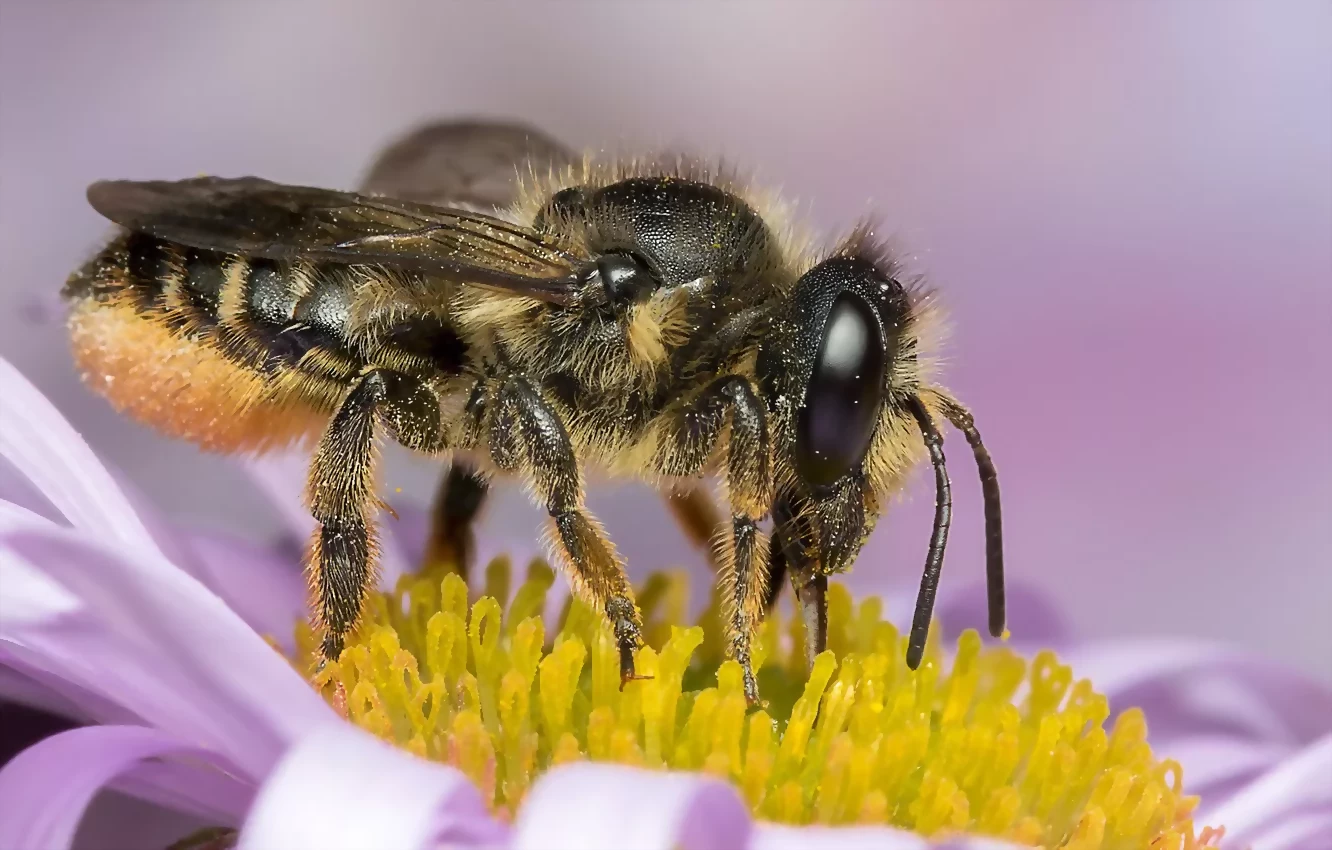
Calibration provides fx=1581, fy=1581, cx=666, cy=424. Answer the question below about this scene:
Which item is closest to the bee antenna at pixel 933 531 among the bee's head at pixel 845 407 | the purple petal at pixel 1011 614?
the bee's head at pixel 845 407

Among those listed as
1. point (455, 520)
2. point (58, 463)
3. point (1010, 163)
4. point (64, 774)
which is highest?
point (1010, 163)

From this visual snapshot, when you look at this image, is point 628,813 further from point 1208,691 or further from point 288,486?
point 1208,691

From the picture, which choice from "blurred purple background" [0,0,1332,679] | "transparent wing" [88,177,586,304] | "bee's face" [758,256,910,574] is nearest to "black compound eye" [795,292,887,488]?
"bee's face" [758,256,910,574]

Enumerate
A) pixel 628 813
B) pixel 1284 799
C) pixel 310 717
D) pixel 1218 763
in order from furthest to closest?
pixel 1218 763 → pixel 1284 799 → pixel 310 717 → pixel 628 813

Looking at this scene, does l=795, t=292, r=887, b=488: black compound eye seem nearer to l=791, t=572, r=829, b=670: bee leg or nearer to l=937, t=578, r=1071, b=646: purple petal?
l=791, t=572, r=829, b=670: bee leg

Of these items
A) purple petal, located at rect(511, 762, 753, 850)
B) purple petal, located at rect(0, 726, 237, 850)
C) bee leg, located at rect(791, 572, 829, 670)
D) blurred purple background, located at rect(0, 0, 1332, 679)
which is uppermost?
blurred purple background, located at rect(0, 0, 1332, 679)

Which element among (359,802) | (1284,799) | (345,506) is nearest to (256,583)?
(345,506)

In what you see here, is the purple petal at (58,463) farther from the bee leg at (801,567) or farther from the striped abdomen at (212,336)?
the bee leg at (801,567)
